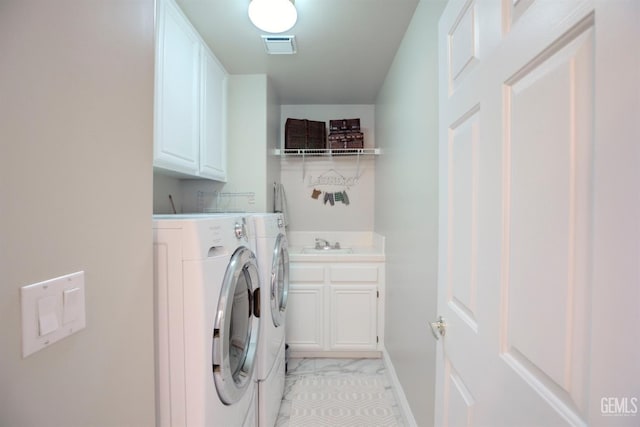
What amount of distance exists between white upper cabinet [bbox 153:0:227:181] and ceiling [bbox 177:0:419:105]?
13 cm

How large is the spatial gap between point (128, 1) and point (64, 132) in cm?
41

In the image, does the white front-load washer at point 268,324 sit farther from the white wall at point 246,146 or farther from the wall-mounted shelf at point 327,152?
the wall-mounted shelf at point 327,152

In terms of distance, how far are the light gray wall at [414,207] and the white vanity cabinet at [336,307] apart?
0.18 metres

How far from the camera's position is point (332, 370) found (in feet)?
7.64

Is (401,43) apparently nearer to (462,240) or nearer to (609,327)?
(462,240)

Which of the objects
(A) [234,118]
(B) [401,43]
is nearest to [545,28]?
(B) [401,43]

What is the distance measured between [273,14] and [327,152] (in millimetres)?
1525

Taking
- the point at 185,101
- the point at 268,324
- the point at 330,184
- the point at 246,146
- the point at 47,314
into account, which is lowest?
the point at 268,324

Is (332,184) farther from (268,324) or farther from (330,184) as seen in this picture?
(268,324)

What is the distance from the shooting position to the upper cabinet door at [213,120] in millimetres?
1896

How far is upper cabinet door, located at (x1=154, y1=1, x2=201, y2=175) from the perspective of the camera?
1.41 metres

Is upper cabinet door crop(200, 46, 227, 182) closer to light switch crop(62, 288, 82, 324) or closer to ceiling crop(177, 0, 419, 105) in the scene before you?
ceiling crop(177, 0, 419, 105)

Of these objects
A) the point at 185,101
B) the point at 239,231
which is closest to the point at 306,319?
the point at 239,231

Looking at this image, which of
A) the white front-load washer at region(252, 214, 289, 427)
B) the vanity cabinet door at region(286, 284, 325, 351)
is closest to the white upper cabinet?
the white front-load washer at region(252, 214, 289, 427)
